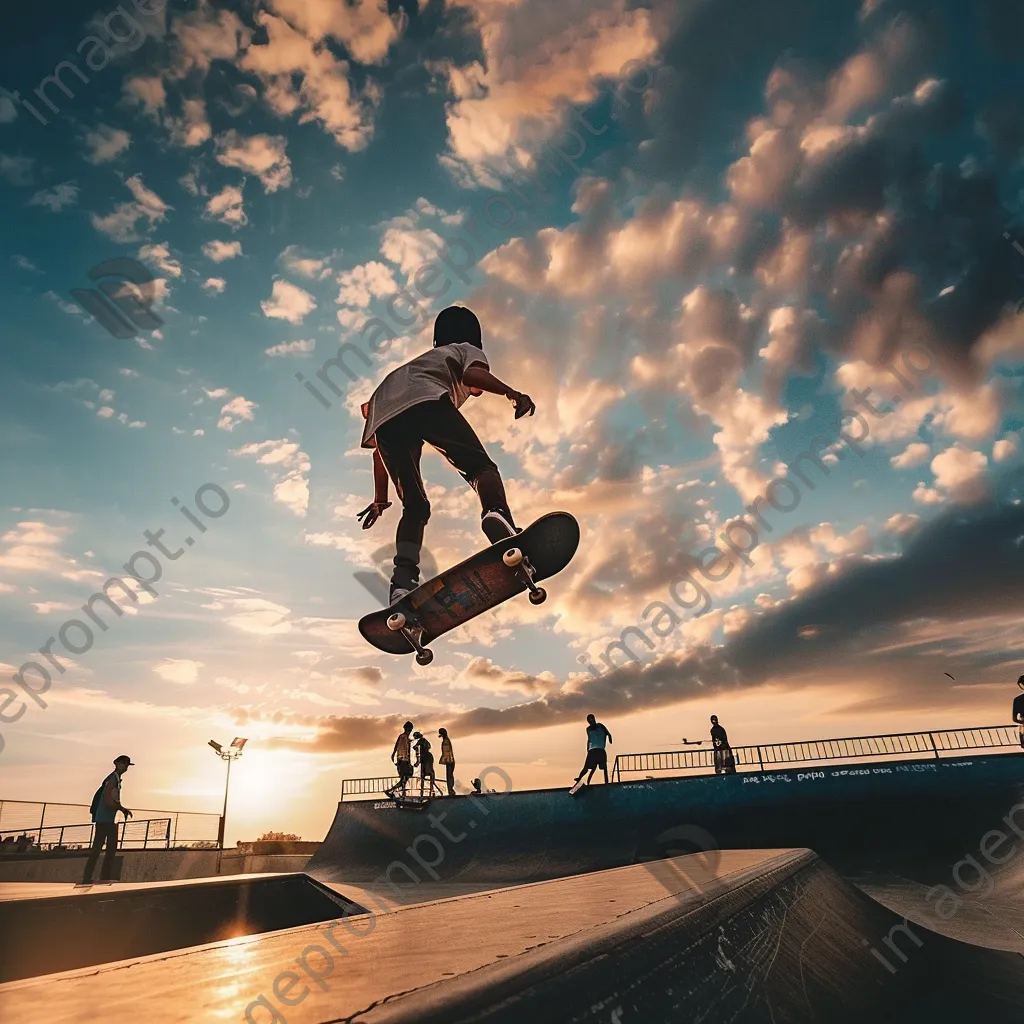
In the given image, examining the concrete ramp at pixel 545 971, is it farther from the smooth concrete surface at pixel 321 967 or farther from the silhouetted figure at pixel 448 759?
the silhouetted figure at pixel 448 759

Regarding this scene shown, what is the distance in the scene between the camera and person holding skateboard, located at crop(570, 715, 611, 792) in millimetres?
14094

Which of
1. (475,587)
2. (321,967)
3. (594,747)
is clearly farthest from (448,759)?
(321,967)

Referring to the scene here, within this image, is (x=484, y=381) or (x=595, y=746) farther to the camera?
(x=595, y=746)

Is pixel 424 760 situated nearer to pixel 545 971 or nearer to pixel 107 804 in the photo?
pixel 107 804

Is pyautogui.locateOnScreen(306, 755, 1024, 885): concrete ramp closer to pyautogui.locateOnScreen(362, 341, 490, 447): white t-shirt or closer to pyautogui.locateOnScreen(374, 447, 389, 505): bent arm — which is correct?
pyautogui.locateOnScreen(374, 447, 389, 505): bent arm

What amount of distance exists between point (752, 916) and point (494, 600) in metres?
2.90

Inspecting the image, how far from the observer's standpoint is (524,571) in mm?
4305

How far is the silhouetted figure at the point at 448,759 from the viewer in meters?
18.8

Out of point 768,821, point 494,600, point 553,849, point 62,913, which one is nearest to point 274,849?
point 553,849

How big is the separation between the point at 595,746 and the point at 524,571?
11172 millimetres

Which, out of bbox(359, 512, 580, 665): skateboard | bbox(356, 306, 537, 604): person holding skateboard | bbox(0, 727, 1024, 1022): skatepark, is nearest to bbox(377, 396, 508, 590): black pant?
bbox(356, 306, 537, 604): person holding skateboard

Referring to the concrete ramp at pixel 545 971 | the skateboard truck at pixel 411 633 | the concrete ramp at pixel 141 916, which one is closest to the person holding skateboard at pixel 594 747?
the concrete ramp at pixel 141 916

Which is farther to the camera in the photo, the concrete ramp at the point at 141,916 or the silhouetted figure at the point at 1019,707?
the silhouetted figure at the point at 1019,707

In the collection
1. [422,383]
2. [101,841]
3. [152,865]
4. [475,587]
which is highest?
[422,383]
